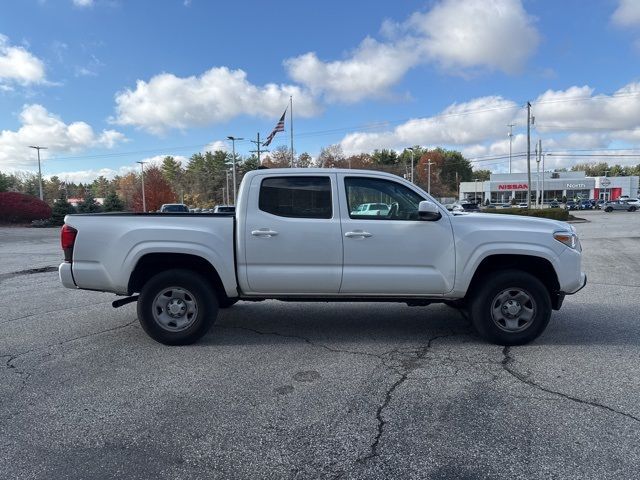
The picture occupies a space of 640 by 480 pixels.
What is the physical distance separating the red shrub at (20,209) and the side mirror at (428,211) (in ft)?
130

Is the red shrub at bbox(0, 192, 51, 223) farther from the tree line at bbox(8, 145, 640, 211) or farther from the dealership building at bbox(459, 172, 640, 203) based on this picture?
the dealership building at bbox(459, 172, 640, 203)

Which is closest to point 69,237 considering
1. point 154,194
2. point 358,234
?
→ point 358,234

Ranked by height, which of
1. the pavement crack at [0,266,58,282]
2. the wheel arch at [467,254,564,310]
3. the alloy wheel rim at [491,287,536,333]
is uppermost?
the wheel arch at [467,254,564,310]

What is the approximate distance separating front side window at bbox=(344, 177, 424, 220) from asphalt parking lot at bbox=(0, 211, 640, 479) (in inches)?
58.0

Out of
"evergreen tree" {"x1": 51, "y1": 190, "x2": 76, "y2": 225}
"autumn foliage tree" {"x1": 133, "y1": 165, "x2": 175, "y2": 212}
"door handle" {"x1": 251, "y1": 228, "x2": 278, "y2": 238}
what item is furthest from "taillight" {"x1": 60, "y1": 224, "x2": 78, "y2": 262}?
"autumn foliage tree" {"x1": 133, "y1": 165, "x2": 175, "y2": 212}

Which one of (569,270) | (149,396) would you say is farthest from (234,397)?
(569,270)

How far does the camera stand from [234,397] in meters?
3.89

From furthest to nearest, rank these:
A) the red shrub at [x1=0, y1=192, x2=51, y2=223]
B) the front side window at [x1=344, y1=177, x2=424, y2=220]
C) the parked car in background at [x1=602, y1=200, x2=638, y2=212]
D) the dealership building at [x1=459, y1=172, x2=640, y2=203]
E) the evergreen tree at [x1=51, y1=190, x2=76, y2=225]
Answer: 1. the dealership building at [x1=459, y1=172, x2=640, y2=203]
2. the parked car in background at [x1=602, y1=200, x2=638, y2=212]
3. the evergreen tree at [x1=51, y1=190, x2=76, y2=225]
4. the red shrub at [x1=0, y1=192, x2=51, y2=223]
5. the front side window at [x1=344, y1=177, x2=424, y2=220]

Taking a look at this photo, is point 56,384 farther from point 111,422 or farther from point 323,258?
point 323,258

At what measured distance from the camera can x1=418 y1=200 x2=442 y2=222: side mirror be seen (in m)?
4.86

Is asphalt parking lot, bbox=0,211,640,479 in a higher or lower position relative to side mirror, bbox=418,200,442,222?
lower

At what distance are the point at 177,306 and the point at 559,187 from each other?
316 ft

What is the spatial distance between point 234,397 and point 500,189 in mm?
92921

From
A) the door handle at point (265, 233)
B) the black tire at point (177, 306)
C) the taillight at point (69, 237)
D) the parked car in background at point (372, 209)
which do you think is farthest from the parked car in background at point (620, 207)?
the taillight at point (69, 237)
